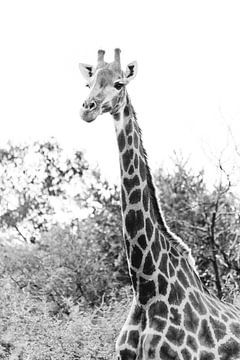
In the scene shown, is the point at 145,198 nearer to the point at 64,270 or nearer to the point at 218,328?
the point at 218,328

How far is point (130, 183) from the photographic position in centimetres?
464

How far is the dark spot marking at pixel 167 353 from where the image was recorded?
4.33 meters

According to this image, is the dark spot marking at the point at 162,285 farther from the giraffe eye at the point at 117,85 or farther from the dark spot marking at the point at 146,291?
the giraffe eye at the point at 117,85

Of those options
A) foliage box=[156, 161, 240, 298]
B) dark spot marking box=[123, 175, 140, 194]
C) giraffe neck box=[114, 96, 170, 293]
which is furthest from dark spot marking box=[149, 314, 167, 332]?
foliage box=[156, 161, 240, 298]

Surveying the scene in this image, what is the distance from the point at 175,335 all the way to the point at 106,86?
1.50 meters

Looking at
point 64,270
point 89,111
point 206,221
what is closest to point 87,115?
point 89,111

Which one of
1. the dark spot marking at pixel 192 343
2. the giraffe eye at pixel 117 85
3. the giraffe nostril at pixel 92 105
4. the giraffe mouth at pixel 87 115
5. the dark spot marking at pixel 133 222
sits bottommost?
the dark spot marking at pixel 192 343

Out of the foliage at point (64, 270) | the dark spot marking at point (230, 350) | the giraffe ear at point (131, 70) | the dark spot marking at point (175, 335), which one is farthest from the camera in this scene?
the foliage at point (64, 270)

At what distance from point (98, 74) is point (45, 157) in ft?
52.7

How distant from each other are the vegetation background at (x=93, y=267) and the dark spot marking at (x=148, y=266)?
3.45m

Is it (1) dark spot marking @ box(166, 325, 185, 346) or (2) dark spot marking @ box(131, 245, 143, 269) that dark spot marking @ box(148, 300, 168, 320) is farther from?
(2) dark spot marking @ box(131, 245, 143, 269)

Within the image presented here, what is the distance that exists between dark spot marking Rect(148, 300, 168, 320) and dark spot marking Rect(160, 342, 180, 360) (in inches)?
7.1

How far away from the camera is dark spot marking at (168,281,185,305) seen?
452 centimetres

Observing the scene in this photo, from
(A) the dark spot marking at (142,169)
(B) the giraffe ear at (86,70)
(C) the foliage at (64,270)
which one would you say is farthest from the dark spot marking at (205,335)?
(C) the foliage at (64,270)
